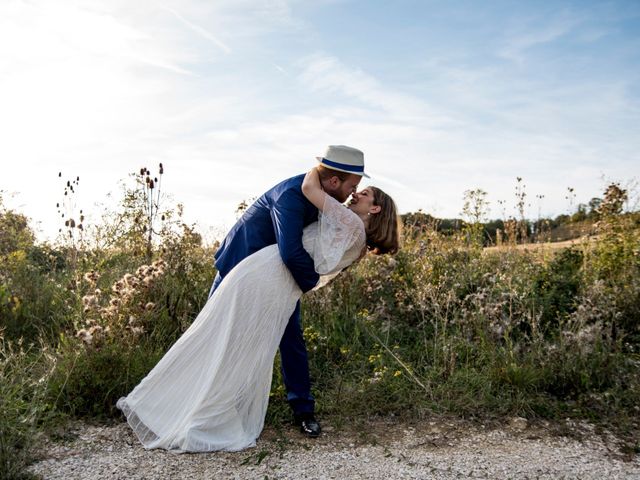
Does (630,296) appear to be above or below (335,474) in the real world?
above

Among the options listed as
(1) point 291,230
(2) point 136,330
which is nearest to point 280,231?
(1) point 291,230

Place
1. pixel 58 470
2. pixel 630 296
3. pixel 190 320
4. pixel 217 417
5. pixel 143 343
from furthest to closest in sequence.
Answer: pixel 630 296 → pixel 190 320 → pixel 143 343 → pixel 217 417 → pixel 58 470

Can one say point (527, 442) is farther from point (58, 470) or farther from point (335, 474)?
point (58, 470)

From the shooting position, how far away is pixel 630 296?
6.66 m

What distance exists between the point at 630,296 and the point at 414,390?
301 cm

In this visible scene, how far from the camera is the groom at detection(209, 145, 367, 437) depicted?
13.1 feet

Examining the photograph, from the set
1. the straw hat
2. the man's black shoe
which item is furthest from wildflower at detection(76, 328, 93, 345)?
the straw hat

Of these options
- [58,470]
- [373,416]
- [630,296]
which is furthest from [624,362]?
[58,470]

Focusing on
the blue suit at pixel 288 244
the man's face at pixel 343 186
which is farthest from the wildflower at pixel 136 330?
the man's face at pixel 343 186

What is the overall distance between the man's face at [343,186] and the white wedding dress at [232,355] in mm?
163

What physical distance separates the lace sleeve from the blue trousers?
0.65 meters

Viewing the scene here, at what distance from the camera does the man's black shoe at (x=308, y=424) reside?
14.8 ft

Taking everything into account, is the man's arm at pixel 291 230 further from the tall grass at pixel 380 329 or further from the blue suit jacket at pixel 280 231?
the tall grass at pixel 380 329

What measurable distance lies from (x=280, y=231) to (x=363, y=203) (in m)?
0.61
